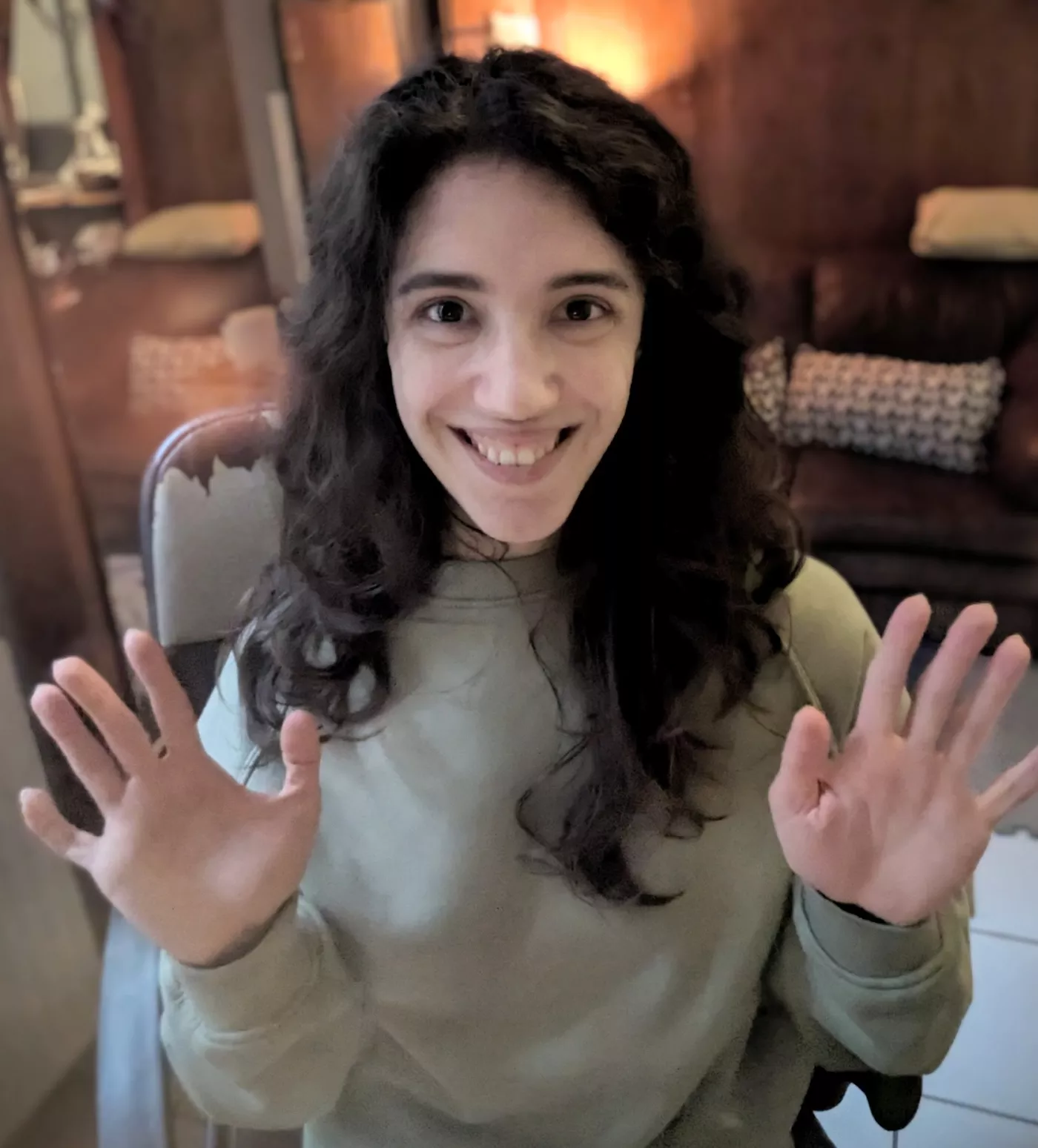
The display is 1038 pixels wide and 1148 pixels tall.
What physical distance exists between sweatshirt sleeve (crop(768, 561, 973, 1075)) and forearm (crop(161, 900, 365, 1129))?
0.34 m

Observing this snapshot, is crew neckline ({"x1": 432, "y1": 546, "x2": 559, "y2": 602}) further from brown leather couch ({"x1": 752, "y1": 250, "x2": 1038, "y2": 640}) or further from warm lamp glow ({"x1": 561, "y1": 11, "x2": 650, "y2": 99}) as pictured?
warm lamp glow ({"x1": 561, "y1": 11, "x2": 650, "y2": 99})

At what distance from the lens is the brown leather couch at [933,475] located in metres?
2.26

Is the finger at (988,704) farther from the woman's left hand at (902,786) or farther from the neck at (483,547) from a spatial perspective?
the neck at (483,547)

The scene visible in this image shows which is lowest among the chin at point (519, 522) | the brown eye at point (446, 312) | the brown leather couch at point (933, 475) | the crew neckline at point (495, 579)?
the brown leather couch at point (933, 475)

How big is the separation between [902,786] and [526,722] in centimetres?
27

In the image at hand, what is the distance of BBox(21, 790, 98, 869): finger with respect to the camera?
2.01 ft

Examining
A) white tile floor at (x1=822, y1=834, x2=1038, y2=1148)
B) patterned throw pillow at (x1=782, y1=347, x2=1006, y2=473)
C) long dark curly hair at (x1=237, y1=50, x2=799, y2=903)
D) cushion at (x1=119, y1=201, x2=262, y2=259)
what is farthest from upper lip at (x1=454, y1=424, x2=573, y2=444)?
patterned throw pillow at (x1=782, y1=347, x2=1006, y2=473)

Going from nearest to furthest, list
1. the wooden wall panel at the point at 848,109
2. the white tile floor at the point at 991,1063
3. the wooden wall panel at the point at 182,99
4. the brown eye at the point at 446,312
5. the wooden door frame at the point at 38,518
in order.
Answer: the brown eye at the point at 446,312 → the wooden door frame at the point at 38,518 → the white tile floor at the point at 991,1063 → the wooden wall panel at the point at 182,99 → the wooden wall panel at the point at 848,109

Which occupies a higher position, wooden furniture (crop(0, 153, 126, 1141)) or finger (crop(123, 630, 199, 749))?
finger (crop(123, 630, 199, 749))

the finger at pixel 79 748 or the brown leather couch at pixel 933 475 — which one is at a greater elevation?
the finger at pixel 79 748

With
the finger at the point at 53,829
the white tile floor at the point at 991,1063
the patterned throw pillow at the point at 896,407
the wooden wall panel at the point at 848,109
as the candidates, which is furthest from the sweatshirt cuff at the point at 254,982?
the wooden wall panel at the point at 848,109

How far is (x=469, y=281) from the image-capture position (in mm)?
667

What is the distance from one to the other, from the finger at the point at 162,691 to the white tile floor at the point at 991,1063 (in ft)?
3.68

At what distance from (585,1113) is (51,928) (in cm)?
92
